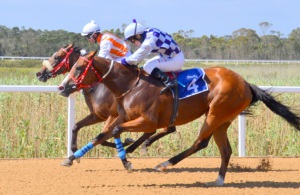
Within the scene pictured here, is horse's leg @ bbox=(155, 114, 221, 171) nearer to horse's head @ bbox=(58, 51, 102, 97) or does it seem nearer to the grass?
horse's head @ bbox=(58, 51, 102, 97)

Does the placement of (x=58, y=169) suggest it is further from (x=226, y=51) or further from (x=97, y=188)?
(x=226, y=51)

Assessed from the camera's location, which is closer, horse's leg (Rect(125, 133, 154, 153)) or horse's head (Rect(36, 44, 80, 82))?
horse's leg (Rect(125, 133, 154, 153))

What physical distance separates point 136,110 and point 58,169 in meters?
2.28

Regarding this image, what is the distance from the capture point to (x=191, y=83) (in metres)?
8.47

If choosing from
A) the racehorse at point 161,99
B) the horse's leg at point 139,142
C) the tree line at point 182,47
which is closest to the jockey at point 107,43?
the horse's leg at point 139,142

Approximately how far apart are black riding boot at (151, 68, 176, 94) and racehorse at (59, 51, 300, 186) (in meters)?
0.07

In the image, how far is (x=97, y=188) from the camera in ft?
26.4

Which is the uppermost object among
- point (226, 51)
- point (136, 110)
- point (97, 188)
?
point (226, 51)

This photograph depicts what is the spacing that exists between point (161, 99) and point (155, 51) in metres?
0.72

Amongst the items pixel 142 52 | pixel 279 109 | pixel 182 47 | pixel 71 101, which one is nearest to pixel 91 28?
pixel 71 101

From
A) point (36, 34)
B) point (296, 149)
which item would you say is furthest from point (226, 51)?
point (296, 149)

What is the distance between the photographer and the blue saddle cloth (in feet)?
27.7

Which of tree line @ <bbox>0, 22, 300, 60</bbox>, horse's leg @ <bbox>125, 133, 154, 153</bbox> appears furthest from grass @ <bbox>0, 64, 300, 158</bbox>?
tree line @ <bbox>0, 22, 300, 60</bbox>

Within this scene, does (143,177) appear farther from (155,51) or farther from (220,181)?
(155,51)
